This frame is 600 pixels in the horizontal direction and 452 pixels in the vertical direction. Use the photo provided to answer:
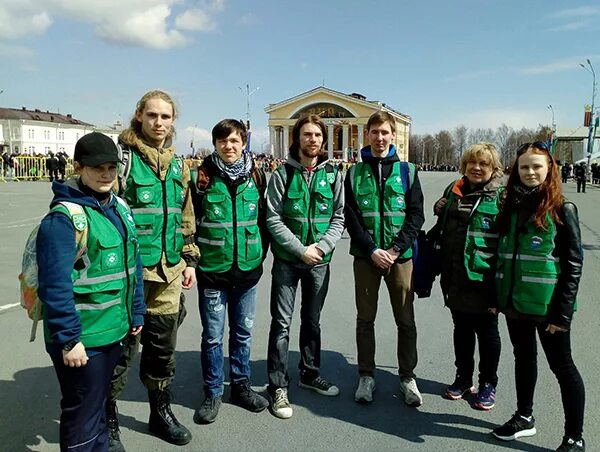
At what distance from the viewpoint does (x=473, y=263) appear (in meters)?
3.61

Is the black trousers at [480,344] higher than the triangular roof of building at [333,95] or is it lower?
lower

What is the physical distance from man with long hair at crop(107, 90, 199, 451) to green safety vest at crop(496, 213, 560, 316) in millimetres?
2101

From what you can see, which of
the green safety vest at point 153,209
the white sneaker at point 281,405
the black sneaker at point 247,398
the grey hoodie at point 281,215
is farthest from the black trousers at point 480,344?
the green safety vest at point 153,209

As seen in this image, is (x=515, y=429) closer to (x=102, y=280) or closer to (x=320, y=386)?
(x=320, y=386)

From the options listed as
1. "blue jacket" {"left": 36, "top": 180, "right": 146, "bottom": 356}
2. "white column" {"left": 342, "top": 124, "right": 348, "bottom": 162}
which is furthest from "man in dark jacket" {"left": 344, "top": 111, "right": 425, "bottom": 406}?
"white column" {"left": 342, "top": 124, "right": 348, "bottom": 162}

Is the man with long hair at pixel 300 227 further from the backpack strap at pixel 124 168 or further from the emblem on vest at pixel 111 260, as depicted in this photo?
the emblem on vest at pixel 111 260

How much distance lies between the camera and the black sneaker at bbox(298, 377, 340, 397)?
390 centimetres

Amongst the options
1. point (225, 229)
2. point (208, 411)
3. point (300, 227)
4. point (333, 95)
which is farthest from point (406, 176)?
point (333, 95)

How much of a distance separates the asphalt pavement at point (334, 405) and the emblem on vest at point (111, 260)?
132 cm

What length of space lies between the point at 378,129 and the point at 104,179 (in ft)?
6.85

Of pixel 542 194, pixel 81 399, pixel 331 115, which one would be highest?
pixel 331 115

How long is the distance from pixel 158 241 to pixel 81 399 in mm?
1024

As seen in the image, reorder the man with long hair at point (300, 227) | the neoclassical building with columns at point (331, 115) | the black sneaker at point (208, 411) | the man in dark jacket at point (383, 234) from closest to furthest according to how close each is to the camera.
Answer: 1. the black sneaker at point (208, 411)
2. the man with long hair at point (300, 227)
3. the man in dark jacket at point (383, 234)
4. the neoclassical building with columns at point (331, 115)

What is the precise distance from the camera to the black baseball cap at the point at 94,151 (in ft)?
8.32
